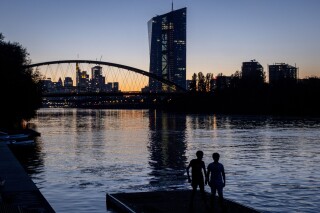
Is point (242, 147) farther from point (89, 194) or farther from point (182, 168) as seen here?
point (89, 194)

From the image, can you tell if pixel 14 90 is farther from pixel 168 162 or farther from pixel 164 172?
pixel 164 172

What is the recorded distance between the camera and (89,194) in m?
29.6

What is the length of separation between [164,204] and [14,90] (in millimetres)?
51359

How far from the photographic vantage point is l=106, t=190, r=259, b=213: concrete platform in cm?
2077

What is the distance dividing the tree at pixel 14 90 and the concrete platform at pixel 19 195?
36407mm

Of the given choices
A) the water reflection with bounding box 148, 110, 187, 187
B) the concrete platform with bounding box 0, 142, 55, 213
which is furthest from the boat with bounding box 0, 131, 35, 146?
the concrete platform with bounding box 0, 142, 55, 213

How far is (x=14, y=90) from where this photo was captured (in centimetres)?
6981

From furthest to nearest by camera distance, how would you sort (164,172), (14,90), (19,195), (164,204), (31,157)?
1. (14,90)
2. (31,157)
3. (164,172)
4. (19,195)
5. (164,204)

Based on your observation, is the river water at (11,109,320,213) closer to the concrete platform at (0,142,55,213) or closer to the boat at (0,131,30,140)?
the concrete platform at (0,142,55,213)

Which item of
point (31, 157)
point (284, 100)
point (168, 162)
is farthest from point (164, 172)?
point (284, 100)

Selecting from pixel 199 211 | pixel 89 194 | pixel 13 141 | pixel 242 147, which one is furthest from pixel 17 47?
pixel 199 211

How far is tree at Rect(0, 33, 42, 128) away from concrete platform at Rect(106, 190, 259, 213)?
4613 centimetres

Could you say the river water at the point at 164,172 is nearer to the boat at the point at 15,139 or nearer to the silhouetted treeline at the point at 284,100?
the boat at the point at 15,139

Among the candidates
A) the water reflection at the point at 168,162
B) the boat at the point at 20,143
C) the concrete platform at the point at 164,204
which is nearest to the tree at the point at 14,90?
the boat at the point at 20,143
